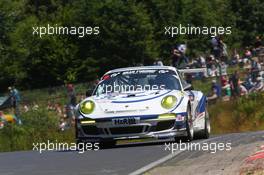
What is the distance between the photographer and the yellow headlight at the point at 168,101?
13477 mm

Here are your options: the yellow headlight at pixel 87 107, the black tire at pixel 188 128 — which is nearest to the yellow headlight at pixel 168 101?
the black tire at pixel 188 128

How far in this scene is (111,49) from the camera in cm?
4812

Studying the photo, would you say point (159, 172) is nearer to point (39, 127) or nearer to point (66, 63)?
point (39, 127)

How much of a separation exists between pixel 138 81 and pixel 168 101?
1.09 metres

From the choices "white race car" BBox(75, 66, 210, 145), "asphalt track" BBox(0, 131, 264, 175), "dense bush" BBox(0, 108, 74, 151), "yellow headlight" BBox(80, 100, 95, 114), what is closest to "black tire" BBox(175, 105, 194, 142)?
"white race car" BBox(75, 66, 210, 145)

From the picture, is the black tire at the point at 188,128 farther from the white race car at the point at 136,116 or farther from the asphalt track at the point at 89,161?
the asphalt track at the point at 89,161

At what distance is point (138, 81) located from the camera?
14.5 meters

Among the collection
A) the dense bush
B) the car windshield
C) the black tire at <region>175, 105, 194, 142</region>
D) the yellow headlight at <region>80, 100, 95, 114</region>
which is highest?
the car windshield

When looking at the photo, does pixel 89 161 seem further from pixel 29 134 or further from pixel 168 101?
pixel 29 134

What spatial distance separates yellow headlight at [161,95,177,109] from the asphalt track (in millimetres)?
958

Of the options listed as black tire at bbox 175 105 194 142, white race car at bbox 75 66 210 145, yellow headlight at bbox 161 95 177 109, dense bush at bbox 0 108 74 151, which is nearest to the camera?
white race car at bbox 75 66 210 145

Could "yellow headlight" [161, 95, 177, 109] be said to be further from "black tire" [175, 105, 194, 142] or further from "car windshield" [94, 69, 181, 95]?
"car windshield" [94, 69, 181, 95]

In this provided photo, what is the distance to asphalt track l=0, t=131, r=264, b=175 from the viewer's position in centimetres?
1001

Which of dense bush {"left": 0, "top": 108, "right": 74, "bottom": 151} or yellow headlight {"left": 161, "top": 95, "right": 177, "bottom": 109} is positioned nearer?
yellow headlight {"left": 161, "top": 95, "right": 177, "bottom": 109}
